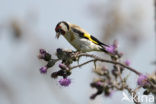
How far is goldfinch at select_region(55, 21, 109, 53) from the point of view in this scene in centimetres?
510

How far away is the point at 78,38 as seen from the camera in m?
5.25

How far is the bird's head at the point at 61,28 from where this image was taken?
201 inches

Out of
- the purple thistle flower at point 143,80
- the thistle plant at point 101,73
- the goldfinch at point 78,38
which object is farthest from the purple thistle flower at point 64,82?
the purple thistle flower at point 143,80

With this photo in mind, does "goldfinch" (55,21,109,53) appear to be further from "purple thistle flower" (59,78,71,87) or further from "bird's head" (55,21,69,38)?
"purple thistle flower" (59,78,71,87)

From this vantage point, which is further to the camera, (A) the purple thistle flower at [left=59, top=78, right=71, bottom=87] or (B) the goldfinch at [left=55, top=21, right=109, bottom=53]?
(B) the goldfinch at [left=55, top=21, right=109, bottom=53]

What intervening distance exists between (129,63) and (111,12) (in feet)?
6.28

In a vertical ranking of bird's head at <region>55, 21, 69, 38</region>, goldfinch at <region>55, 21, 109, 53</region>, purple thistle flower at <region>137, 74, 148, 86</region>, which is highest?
bird's head at <region>55, 21, 69, 38</region>

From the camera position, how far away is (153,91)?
12.9 ft

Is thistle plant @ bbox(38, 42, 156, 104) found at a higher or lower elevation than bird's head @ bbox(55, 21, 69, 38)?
lower

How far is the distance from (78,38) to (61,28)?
27 cm

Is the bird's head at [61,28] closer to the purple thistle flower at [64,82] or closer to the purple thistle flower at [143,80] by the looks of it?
the purple thistle flower at [64,82]

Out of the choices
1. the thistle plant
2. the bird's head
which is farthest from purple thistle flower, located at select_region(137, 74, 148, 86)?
the bird's head

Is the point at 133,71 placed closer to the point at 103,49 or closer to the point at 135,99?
the point at 135,99

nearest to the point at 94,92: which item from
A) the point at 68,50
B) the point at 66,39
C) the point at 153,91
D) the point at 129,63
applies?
the point at 129,63
